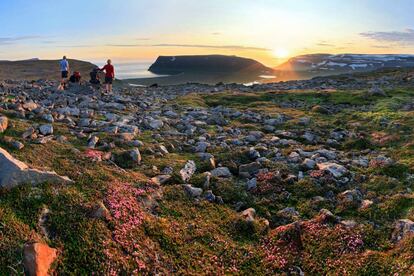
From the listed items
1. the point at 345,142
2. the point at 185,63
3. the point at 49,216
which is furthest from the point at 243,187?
the point at 185,63

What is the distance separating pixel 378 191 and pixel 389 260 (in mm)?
4567

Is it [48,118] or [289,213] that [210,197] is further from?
[48,118]

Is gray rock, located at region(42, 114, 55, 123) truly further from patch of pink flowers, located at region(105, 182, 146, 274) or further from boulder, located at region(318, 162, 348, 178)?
boulder, located at region(318, 162, 348, 178)

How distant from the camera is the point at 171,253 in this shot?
9.61 meters

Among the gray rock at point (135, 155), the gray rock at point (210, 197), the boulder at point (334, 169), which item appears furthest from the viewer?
the boulder at point (334, 169)

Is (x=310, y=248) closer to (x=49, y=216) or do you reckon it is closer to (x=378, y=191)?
(x=378, y=191)

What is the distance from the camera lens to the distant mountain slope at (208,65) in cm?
16407

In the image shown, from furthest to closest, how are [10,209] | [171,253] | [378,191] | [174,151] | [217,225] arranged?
[174,151] < [378,191] < [217,225] < [171,253] < [10,209]

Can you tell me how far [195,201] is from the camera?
40.6ft

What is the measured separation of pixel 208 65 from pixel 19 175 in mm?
168387

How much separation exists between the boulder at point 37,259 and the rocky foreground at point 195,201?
2 centimetres

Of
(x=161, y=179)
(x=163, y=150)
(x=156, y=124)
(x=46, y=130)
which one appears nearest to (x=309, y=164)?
(x=163, y=150)

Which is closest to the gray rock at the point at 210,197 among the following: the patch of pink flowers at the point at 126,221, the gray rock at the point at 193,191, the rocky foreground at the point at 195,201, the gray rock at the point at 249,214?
the rocky foreground at the point at 195,201

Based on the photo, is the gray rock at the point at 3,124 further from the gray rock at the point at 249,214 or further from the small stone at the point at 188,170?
the gray rock at the point at 249,214
